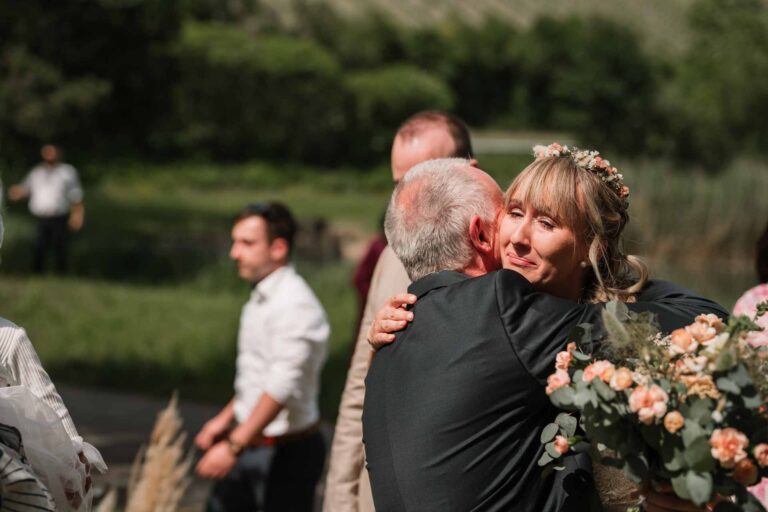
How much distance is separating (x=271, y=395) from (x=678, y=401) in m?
2.89

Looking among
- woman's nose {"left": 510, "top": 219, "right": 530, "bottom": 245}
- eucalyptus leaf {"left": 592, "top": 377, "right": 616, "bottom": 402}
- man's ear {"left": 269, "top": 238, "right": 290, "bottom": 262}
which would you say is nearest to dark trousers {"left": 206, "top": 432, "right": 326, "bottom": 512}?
man's ear {"left": 269, "top": 238, "right": 290, "bottom": 262}

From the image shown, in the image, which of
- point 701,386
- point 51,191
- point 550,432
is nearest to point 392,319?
point 550,432

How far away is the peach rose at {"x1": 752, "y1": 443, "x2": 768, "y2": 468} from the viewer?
217cm

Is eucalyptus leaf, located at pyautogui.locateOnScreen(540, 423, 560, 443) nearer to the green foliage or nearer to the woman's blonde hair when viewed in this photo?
the woman's blonde hair

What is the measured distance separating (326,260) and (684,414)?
733 inches

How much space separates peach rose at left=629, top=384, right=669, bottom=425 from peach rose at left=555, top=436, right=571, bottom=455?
10.1 inches

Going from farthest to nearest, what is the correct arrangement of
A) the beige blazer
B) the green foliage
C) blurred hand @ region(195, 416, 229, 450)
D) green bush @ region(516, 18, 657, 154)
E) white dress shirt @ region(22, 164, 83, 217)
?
green bush @ region(516, 18, 657, 154)
the green foliage
white dress shirt @ region(22, 164, 83, 217)
blurred hand @ region(195, 416, 229, 450)
the beige blazer

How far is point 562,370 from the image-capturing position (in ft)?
7.57

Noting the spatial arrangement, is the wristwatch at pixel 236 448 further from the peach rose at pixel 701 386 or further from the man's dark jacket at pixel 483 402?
the peach rose at pixel 701 386

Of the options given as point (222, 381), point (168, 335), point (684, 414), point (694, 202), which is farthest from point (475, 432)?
point (694, 202)

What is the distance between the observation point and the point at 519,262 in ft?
9.01

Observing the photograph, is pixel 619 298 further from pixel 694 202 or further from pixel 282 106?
pixel 282 106

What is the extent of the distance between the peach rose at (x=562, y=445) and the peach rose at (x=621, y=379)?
0.77 feet

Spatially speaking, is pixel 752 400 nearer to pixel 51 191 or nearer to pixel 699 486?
pixel 699 486
